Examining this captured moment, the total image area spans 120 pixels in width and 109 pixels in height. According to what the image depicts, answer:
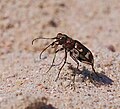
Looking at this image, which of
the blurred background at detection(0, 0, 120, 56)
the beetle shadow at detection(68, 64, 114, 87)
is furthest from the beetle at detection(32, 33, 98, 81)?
the blurred background at detection(0, 0, 120, 56)

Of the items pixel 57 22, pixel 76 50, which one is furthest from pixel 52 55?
pixel 57 22

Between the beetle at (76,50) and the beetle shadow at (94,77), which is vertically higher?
the beetle at (76,50)

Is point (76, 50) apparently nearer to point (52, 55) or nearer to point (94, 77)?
point (94, 77)

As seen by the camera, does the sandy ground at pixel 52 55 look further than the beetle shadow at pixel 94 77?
No

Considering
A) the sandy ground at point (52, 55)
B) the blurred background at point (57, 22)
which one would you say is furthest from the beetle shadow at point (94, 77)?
the blurred background at point (57, 22)

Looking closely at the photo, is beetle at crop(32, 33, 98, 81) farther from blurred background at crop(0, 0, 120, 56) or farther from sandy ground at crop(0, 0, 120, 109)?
blurred background at crop(0, 0, 120, 56)

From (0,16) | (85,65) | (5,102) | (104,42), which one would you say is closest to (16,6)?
(0,16)

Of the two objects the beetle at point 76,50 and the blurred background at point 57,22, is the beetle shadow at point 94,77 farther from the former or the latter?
the blurred background at point 57,22

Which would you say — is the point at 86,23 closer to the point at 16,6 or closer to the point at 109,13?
the point at 109,13
